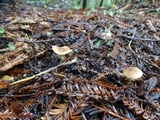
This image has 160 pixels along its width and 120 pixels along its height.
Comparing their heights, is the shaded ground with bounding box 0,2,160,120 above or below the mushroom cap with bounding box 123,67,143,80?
below

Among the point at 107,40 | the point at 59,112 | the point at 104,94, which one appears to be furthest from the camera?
the point at 107,40

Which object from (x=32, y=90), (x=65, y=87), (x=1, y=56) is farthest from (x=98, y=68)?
(x=1, y=56)

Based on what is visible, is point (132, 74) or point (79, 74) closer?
point (132, 74)

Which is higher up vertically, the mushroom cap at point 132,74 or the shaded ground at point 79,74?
the mushroom cap at point 132,74

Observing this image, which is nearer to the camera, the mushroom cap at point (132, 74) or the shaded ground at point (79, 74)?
the shaded ground at point (79, 74)

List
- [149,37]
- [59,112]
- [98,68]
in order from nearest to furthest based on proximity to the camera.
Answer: [59,112] → [98,68] → [149,37]

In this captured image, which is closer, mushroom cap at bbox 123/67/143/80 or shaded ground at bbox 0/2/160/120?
shaded ground at bbox 0/2/160/120

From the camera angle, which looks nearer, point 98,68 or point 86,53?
point 98,68

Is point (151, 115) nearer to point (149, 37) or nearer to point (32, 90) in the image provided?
point (32, 90)
